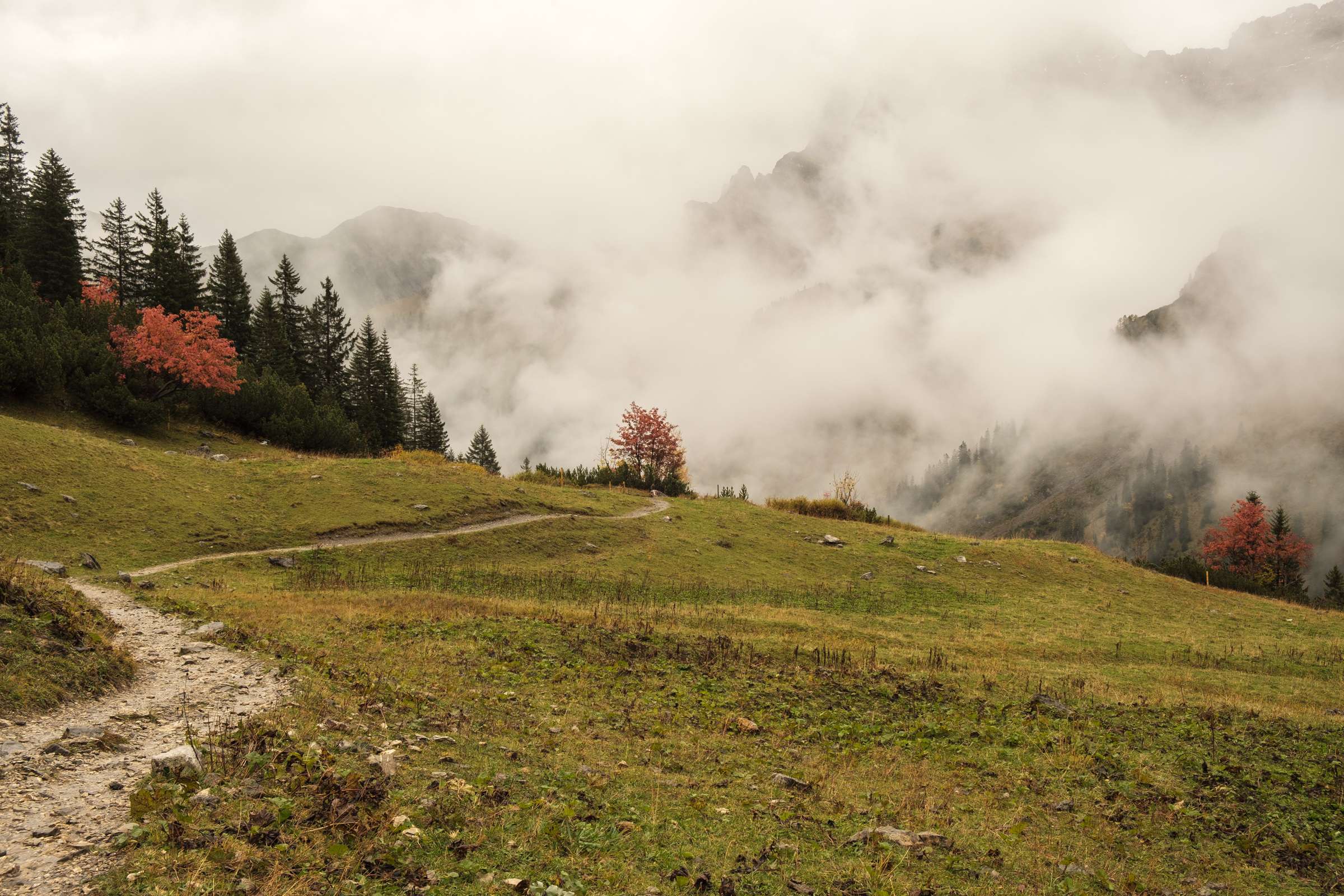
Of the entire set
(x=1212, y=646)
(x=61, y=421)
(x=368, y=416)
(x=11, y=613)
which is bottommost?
(x=1212, y=646)

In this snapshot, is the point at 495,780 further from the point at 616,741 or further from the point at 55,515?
the point at 55,515

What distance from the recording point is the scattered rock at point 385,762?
7.94 metres

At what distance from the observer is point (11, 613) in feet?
32.7

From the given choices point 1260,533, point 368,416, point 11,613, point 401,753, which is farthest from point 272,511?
point 1260,533

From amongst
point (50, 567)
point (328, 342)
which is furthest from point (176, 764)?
point (328, 342)

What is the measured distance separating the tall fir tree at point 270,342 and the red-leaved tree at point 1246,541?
108m

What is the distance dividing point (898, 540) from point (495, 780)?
38.5 metres

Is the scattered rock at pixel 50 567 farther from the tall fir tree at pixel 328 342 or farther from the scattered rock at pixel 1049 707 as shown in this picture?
the tall fir tree at pixel 328 342

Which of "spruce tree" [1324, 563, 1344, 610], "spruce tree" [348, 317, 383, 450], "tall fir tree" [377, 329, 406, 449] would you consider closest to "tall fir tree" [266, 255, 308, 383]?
"spruce tree" [348, 317, 383, 450]

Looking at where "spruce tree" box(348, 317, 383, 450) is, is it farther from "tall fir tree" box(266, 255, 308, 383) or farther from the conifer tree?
the conifer tree

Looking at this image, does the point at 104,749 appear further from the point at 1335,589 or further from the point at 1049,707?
the point at 1335,589

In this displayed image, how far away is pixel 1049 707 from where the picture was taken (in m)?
16.0

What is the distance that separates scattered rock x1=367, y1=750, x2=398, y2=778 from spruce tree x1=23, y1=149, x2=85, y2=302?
80142mm

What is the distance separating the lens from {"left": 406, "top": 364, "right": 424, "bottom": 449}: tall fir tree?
335 ft
